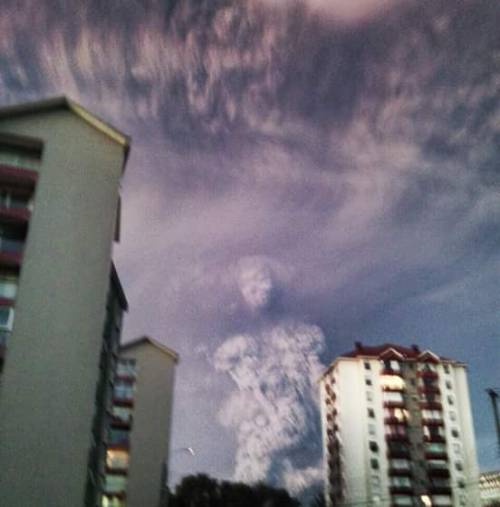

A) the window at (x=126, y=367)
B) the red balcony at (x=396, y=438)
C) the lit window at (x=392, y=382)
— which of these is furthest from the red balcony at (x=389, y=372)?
the window at (x=126, y=367)

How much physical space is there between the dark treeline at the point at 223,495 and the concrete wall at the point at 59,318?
6856 cm

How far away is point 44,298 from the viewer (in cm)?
4222

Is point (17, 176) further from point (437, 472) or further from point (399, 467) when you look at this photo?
point (437, 472)

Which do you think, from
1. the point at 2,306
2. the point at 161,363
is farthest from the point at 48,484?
the point at 161,363

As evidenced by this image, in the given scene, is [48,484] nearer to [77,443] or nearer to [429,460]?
[77,443]

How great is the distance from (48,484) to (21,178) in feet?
71.2

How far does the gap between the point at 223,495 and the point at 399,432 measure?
115 feet

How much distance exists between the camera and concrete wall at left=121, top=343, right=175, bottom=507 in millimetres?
80625

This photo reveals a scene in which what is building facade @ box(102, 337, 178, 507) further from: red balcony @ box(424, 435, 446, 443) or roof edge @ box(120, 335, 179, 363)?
red balcony @ box(424, 435, 446, 443)

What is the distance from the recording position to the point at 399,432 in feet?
374

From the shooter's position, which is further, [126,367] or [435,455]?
[435,455]

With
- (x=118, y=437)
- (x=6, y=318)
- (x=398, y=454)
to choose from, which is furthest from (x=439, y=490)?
(x=6, y=318)

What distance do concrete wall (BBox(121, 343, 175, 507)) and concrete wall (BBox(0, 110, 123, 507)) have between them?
4322cm

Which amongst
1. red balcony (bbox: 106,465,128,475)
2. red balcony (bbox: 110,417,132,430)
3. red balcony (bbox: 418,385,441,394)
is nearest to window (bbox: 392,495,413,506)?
red balcony (bbox: 418,385,441,394)
